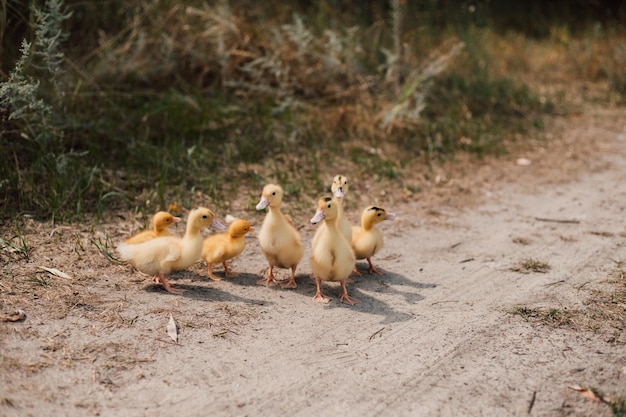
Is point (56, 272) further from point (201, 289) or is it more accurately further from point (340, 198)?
point (340, 198)

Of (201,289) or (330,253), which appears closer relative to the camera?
(330,253)

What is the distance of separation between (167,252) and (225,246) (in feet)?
1.45

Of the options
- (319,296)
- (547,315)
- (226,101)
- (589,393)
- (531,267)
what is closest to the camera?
(589,393)

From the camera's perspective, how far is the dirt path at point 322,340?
3461mm

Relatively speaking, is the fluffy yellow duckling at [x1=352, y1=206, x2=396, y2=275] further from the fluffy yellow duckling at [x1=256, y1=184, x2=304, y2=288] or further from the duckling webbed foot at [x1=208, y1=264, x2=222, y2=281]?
the duckling webbed foot at [x1=208, y1=264, x2=222, y2=281]

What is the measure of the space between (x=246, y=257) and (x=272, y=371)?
5.43ft

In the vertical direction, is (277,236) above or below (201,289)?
above

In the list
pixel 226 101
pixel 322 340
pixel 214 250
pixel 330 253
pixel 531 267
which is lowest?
pixel 322 340

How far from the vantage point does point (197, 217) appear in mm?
4520

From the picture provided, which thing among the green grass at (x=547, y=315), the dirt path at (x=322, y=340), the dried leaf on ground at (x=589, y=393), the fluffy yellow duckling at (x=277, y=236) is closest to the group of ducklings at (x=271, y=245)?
the fluffy yellow duckling at (x=277, y=236)

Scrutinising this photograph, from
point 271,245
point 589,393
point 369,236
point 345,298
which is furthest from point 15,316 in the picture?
point 589,393

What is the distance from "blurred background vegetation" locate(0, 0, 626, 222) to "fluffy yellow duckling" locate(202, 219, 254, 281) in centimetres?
119

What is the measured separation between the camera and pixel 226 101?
7.72 meters

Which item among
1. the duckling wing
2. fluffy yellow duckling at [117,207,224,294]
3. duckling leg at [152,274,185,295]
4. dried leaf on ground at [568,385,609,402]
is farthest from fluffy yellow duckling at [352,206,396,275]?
dried leaf on ground at [568,385,609,402]
